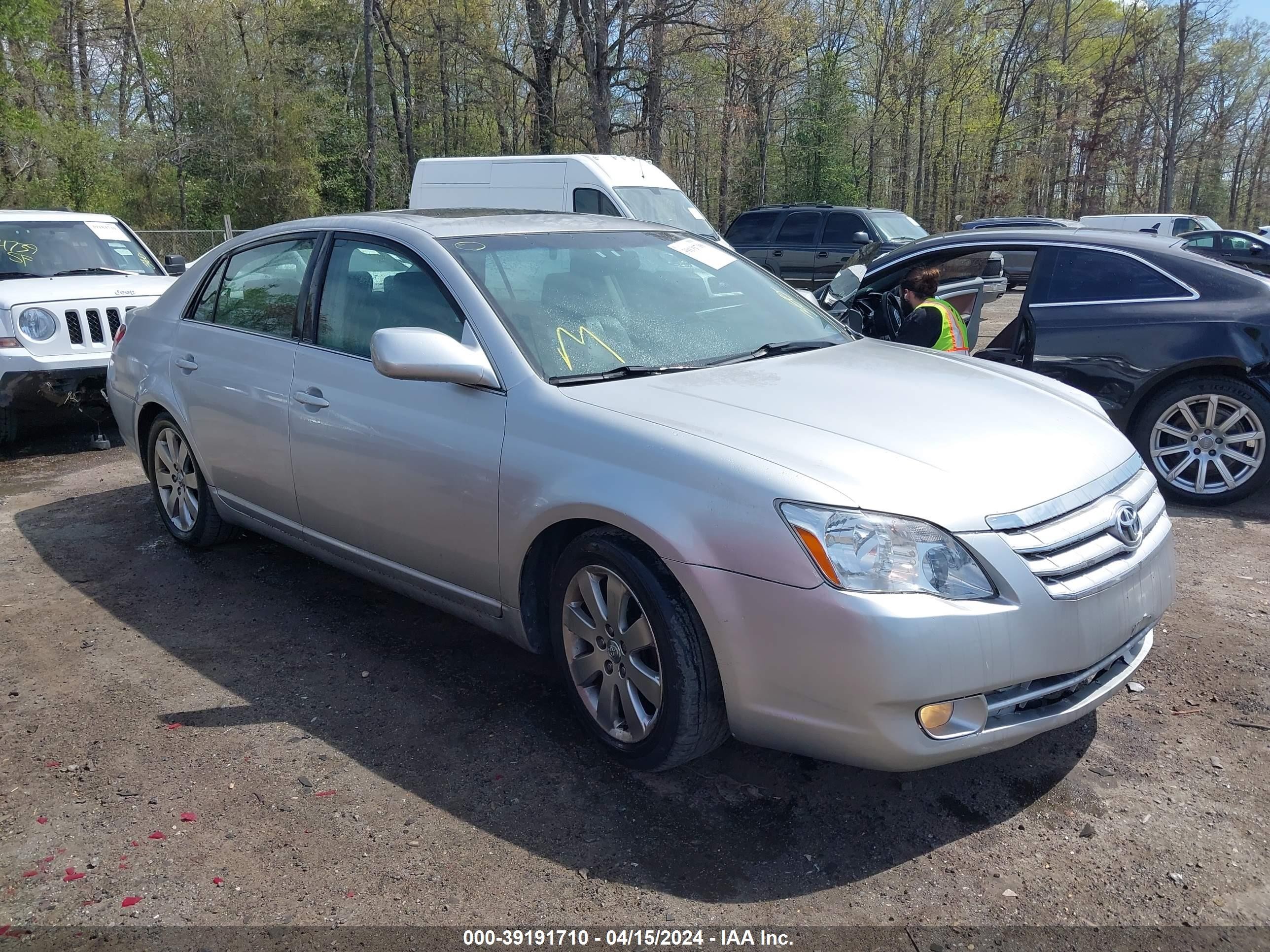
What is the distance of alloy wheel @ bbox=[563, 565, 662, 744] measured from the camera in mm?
3111

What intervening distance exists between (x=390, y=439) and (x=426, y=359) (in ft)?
1.73

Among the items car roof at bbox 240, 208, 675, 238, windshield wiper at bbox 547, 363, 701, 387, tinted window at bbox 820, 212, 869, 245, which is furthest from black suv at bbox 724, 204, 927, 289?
windshield wiper at bbox 547, 363, 701, 387

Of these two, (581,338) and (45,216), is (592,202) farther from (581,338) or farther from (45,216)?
(581,338)

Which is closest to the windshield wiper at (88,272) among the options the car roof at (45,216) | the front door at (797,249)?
the car roof at (45,216)

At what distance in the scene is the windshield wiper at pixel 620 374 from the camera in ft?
11.4

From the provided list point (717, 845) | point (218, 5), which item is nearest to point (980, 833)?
point (717, 845)

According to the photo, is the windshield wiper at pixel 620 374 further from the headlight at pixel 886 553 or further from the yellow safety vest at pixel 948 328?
the yellow safety vest at pixel 948 328

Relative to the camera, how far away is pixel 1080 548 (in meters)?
2.90

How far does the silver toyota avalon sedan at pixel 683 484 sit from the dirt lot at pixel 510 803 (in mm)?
298

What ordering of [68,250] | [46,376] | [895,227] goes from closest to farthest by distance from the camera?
[46,376], [68,250], [895,227]

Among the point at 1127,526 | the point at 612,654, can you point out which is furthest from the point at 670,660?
the point at 1127,526

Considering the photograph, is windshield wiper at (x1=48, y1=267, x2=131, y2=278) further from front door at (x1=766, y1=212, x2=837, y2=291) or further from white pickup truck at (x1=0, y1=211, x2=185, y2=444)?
front door at (x1=766, y1=212, x2=837, y2=291)

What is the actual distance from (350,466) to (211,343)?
145cm

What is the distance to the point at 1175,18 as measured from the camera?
38.8 metres
